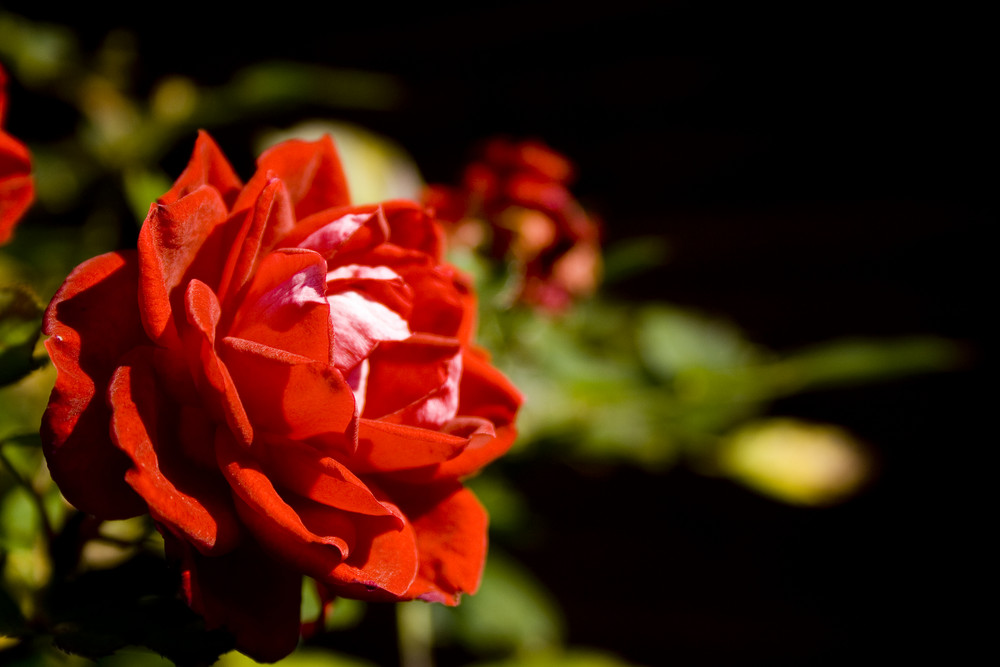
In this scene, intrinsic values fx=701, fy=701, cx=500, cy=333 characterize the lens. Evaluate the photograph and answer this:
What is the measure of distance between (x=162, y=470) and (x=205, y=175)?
0.36 ft

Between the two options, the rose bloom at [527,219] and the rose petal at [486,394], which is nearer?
the rose petal at [486,394]

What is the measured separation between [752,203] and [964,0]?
0.47 meters

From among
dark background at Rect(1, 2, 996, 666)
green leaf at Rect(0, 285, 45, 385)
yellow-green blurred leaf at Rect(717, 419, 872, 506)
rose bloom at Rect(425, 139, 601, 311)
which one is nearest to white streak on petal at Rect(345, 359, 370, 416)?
green leaf at Rect(0, 285, 45, 385)

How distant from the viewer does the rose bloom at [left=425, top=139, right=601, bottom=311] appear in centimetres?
59

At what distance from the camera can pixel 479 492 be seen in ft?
2.11

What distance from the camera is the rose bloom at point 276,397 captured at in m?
0.22

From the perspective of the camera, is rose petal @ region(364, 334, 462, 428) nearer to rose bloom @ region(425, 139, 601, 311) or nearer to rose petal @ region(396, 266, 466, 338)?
rose petal @ region(396, 266, 466, 338)

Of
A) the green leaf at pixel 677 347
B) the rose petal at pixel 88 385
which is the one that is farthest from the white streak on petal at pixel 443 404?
the green leaf at pixel 677 347

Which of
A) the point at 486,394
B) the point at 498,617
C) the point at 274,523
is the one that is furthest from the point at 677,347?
the point at 274,523

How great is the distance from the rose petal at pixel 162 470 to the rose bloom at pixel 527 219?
37cm

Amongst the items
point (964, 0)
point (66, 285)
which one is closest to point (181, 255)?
point (66, 285)

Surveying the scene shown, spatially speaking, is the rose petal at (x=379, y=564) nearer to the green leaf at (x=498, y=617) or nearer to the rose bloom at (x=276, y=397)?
the rose bloom at (x=276, y=397)

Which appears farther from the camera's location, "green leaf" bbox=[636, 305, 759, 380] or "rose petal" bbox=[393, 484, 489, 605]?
"green leaf" bbox=[636, 305, 759, 380]

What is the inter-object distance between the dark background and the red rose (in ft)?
3.70
